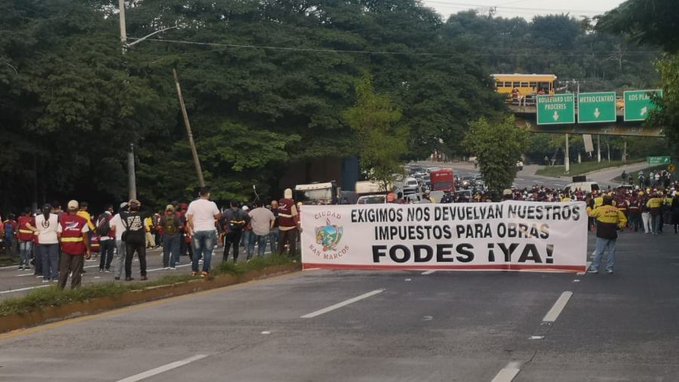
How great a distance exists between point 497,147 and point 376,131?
16.8m

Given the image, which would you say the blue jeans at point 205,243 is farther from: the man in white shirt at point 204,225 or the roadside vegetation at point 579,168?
the roadside vegetation at point 579,168

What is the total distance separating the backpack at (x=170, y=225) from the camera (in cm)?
2675

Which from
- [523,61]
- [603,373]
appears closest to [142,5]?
[603,373]

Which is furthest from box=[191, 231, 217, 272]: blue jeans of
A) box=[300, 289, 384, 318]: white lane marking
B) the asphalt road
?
box=[300, 289, 384, 318]: white lane marking

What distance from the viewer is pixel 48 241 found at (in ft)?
→ 73.7

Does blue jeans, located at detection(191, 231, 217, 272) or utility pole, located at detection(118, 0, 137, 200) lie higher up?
utility pole, located at detection(118, 0, 137, 200)

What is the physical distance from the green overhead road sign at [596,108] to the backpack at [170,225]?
1466 inches

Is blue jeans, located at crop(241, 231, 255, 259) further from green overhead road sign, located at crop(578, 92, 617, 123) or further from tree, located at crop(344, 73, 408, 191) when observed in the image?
green overhead road sign, located at crop(578, 92, 617, 123)

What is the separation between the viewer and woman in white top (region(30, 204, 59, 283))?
2241cm

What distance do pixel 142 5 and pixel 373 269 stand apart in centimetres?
4019

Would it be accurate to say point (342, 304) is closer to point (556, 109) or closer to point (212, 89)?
point (212, 89)

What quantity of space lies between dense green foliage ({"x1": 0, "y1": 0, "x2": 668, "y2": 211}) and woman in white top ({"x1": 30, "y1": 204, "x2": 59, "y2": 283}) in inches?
601

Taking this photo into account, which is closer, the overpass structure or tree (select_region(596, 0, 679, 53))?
tree (select_region(596, 0, 679, 53))

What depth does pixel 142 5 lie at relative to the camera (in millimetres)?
58812
